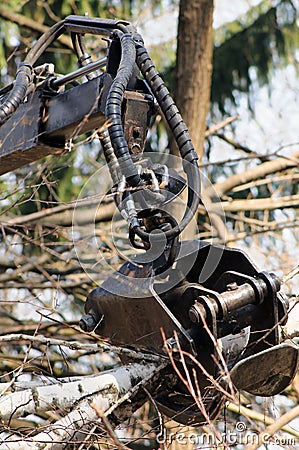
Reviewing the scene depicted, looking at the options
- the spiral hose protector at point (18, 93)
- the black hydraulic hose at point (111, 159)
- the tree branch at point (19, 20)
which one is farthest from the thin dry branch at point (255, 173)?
the spiral hose protector at point (18, 93)

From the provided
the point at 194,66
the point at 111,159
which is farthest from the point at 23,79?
the point at 194,66

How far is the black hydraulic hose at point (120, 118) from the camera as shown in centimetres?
245

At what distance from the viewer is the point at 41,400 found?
233cm

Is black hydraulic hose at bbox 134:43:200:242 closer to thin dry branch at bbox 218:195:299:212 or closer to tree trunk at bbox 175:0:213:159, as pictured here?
tree trunk at bbox 175:0:213:159

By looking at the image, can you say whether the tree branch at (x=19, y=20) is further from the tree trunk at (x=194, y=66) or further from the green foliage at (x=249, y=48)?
the green foliage at (x=249, y=48)

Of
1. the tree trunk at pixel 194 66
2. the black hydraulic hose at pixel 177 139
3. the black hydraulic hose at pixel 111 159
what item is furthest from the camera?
the tree trunk at pixel 194 66

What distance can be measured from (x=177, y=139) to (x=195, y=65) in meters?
3.27

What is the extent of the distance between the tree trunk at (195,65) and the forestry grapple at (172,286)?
2826mm

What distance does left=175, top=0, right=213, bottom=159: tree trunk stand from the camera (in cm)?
563

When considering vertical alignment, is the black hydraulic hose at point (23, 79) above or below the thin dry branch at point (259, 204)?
above

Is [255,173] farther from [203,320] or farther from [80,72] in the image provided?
[203,320]

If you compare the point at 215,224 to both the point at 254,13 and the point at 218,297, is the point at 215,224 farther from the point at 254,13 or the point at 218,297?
the point at 254,13

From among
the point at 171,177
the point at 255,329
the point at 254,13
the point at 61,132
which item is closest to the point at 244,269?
the point at 255,329

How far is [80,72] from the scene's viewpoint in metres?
2.86
